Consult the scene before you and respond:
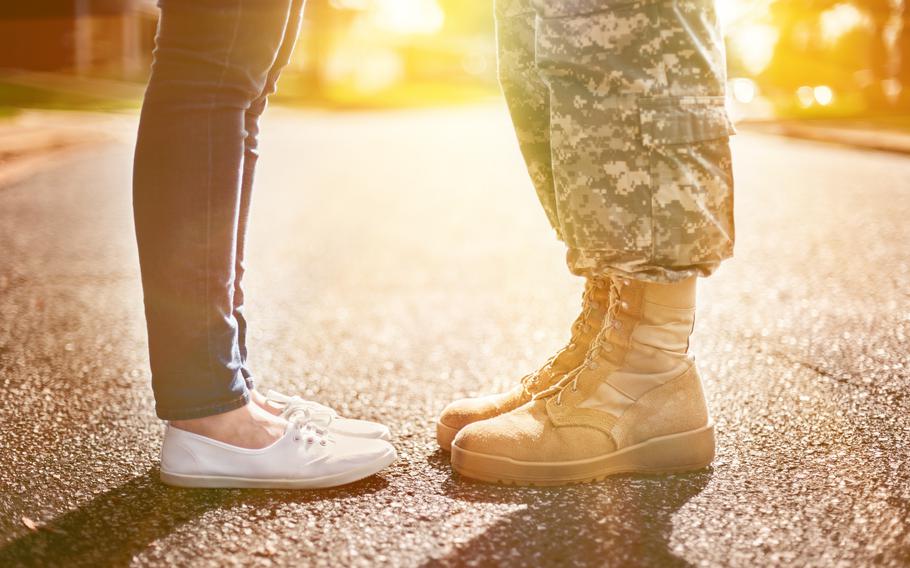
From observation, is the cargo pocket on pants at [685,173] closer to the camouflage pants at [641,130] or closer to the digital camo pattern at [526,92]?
the camouflage pants at [641,130]

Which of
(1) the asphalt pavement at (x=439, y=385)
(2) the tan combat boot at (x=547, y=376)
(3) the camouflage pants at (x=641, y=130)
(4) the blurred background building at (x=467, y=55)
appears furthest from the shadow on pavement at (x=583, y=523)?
(4) the blurred background building at (x=467, y=55)

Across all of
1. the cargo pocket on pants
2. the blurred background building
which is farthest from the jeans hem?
the blurred background building

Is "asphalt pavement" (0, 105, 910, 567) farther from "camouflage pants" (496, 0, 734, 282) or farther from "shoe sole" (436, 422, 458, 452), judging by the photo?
"camouflage pants" (496, 0, 734, 282)

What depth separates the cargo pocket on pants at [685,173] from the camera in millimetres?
1483

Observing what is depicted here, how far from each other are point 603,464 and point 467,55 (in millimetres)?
40246

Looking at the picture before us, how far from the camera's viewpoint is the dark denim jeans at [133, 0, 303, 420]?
1.41 meters

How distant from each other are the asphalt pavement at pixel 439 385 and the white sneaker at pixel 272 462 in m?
0.03

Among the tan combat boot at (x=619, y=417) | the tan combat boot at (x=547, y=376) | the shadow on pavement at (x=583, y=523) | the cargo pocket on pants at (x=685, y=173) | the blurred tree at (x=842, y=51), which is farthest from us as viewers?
the blurred tree at (x=842, y=51)

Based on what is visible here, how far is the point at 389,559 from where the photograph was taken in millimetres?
1313

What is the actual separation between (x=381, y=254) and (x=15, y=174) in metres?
3.91

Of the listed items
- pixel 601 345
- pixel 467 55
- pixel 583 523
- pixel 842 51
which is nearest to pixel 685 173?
pixel 601 345

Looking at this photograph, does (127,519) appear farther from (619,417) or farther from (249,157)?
(619,417)

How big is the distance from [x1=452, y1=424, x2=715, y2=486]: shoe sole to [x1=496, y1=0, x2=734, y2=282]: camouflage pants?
0.31m

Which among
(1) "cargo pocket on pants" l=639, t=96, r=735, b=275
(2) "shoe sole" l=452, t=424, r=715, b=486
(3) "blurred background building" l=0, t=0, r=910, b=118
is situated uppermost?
(3) "blurred background building" l=0, t=0, r=910, b=118
